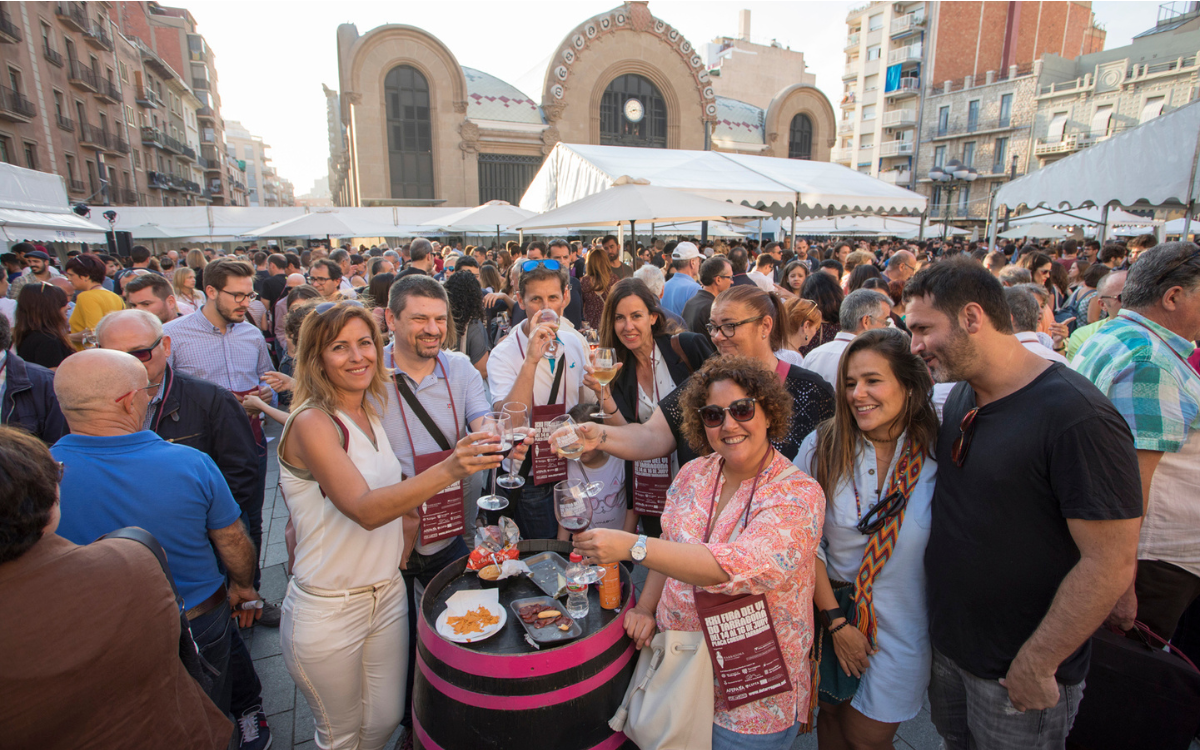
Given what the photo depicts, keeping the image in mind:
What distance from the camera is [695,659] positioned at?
1.74 metres

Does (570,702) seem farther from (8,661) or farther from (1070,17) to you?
(1070,17)

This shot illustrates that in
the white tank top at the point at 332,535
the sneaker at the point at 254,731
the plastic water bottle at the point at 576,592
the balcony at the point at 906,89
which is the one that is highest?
the balcony at the point at 906,89

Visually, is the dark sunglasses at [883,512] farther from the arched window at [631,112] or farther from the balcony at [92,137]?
the balcony at [92,137]

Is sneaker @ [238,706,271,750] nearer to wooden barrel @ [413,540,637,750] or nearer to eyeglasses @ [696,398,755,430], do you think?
wooden barrel @ [413,540,637,750]

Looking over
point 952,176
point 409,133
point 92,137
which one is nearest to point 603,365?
point 409,133

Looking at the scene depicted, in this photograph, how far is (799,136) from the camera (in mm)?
35500

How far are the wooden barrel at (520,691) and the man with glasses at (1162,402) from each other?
2.00 meters

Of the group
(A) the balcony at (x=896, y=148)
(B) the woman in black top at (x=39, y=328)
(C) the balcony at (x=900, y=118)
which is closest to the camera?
(B) the woman in black top at (x=39, y=328)

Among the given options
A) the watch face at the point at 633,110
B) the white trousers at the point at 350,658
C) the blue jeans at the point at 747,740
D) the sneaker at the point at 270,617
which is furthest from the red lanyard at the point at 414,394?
the watch face at the point at 633,110

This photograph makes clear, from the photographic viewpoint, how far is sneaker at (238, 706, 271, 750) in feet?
8.38

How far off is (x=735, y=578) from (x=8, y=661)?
1.77 metres

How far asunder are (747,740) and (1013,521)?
3.64 ft

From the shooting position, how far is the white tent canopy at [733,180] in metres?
8.30

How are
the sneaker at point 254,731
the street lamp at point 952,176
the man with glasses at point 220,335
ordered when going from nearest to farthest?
the sneaker at point 254,731 → the man with glasses at point 220,335 → the street lamp at point 952,176
